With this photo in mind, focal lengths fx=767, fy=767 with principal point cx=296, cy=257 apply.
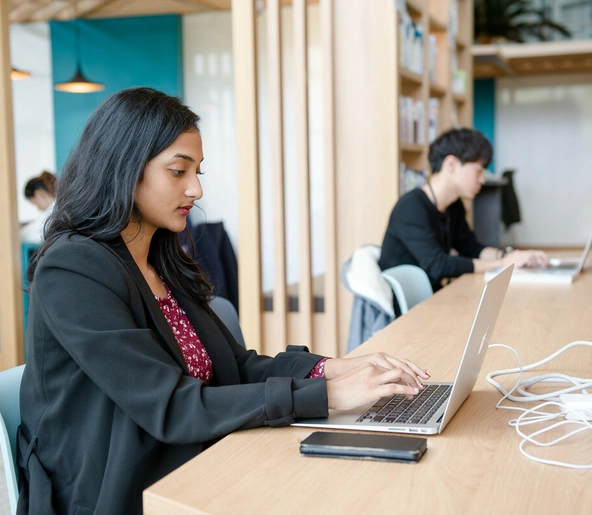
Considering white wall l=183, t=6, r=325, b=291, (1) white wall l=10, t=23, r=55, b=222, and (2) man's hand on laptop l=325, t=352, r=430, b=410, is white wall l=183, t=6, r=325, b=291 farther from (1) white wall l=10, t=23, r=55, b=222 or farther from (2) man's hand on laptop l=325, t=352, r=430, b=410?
(2) man's hand on laptop l=325, t=352, r=430, b=410

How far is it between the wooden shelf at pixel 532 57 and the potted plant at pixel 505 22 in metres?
0.44

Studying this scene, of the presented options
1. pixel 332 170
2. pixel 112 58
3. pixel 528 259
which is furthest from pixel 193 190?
pixel 112 58

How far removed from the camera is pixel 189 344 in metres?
1.49

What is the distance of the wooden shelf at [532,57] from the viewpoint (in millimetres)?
9070

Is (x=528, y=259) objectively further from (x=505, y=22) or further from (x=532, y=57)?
(x=505, y=22)

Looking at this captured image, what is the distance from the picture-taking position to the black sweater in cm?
321

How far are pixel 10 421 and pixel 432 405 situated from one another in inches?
28.6

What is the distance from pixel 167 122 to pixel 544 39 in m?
10.6

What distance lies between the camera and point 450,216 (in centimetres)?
374

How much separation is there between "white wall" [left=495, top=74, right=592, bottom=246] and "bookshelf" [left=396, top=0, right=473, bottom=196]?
582cm

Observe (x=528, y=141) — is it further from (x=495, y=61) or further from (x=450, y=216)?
(x=450, y=216)

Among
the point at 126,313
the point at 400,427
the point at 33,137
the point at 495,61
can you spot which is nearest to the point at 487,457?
the point at 400,427

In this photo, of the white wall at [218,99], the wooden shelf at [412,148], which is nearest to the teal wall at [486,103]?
the white wall at [218,99]

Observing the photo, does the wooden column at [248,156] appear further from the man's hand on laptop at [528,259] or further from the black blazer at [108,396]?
the black blazer at [108,396]
